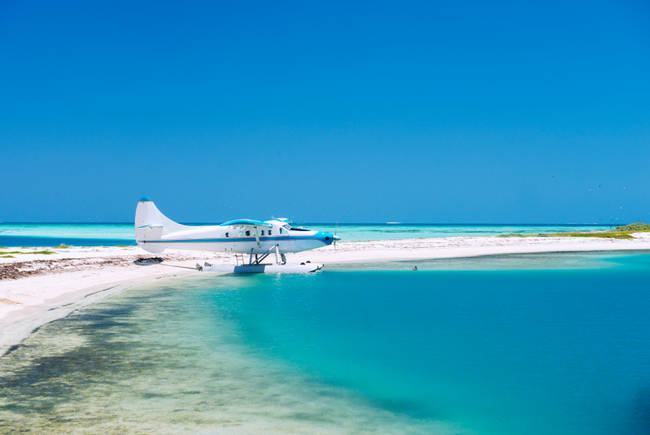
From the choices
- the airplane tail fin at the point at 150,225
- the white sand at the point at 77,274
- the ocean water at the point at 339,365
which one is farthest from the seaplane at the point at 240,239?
the ocean water at the point at 339,365

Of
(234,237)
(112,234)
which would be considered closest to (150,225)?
(234,237)

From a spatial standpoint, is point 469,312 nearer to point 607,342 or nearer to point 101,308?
point 607,342

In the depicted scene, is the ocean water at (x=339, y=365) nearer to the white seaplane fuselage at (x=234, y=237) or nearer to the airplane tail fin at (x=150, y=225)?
the white seaplane fuselage at (x=234, y=237)

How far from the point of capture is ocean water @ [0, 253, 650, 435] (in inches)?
269

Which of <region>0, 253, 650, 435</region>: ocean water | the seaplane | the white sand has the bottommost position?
<region>0, 253, 650, 435</region>: ocean water

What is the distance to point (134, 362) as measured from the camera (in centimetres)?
934

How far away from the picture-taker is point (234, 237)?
25.0 metres

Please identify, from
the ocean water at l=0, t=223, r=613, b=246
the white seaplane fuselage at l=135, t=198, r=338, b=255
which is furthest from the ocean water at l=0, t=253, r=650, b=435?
the ocean water at l=0, t=223, r=613, b=246

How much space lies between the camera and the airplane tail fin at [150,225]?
2558 cm

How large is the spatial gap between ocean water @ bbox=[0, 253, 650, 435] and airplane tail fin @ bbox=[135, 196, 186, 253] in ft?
28.4

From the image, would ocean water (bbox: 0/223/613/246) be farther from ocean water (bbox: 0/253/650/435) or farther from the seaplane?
ocean water (bbox: 0/253/650/435)

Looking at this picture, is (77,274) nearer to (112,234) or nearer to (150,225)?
(150,225)

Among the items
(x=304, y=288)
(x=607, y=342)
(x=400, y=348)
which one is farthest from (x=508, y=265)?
(x=400, y=348)

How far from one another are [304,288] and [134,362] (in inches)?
422
